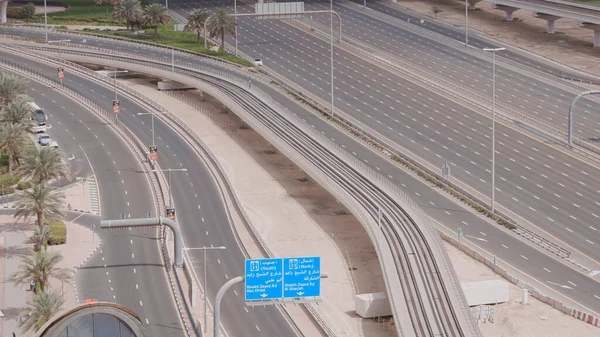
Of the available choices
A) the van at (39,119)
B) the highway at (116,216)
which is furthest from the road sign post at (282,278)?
the van at (39,119)

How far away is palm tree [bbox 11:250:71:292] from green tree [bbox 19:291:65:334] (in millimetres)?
6579

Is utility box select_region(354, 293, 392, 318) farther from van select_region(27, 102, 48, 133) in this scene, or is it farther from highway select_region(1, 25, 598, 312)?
van select_region(27, 102, 48, 133)

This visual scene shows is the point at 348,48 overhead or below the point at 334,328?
overhead

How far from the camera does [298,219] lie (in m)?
130

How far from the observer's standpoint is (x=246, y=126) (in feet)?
544

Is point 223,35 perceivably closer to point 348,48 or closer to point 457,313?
point 348,48

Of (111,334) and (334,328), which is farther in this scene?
(334,328)

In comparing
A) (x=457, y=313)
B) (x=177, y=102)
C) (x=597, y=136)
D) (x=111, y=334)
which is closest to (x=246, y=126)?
(x=177, y=102)

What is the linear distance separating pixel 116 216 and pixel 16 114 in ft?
71.3

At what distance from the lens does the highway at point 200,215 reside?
95750mm

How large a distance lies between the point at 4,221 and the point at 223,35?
257 feet

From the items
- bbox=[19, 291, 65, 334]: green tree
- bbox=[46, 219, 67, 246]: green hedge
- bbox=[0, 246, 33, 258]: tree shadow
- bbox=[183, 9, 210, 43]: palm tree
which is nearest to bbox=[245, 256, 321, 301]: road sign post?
bbox=[19, 291, 65, 334]: green tree

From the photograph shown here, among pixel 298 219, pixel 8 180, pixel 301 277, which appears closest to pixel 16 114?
pixel 8 180

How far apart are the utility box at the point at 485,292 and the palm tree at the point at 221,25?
9649 cm
